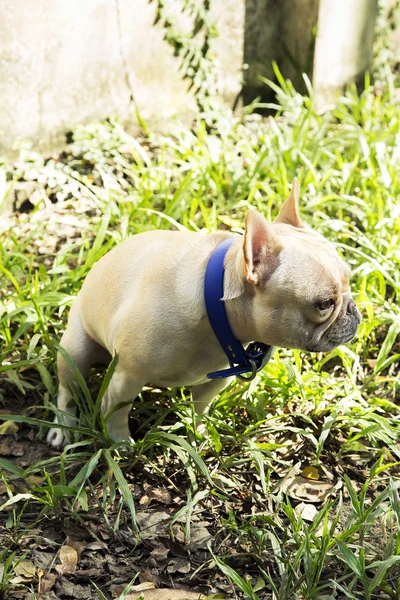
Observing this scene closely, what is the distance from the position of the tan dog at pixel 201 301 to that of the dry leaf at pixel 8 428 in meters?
0.47

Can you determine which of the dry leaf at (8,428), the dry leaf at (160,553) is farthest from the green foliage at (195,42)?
the dry leaf at (160,553)

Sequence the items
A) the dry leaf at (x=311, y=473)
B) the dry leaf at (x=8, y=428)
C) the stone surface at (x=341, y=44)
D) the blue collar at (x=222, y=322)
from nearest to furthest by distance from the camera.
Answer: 1. the blue collar at (x=222, y=322)
2. the dry leaf at (x=311, y=473)
3. the dry leaf at (x=8, y=428)
4. the stone surface at (x=341, y=44)

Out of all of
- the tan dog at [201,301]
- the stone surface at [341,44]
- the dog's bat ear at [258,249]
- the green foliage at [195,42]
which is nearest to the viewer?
the dog's bat ear at [258,249]

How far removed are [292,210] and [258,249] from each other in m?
0.48

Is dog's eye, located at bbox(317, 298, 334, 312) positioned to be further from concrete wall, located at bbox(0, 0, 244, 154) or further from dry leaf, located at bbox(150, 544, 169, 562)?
concrete wall, located at bbox(0, 0, 244, 154)

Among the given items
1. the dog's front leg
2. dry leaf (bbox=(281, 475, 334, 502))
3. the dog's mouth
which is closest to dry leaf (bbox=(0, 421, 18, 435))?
the dog's front leg

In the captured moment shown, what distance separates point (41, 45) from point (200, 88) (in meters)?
1.64

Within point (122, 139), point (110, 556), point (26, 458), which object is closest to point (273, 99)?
point (122, 139)

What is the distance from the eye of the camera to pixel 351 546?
2736 mm

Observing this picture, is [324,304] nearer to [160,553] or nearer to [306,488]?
[306,488]

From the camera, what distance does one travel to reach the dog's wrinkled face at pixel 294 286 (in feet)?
8.53

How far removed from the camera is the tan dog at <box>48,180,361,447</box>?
264 cm

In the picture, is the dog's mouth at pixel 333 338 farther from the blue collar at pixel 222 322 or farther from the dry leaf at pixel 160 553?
the dry leaf at pixel 160 553

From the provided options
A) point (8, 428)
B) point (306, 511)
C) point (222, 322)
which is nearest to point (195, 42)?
point (8, 428)
